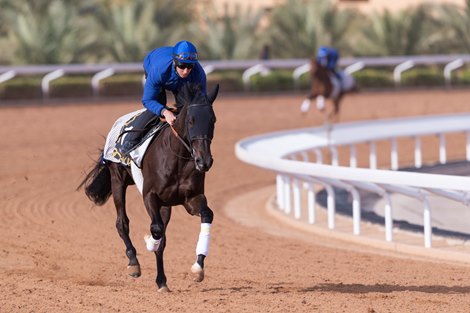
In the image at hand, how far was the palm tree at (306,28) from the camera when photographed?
28.5 m

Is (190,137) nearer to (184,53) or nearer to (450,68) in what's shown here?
(184,53)

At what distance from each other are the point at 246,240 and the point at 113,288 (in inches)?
103

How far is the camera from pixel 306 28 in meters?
28.6

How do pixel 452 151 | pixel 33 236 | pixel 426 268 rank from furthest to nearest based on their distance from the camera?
pixel 452 151, pixel 33 236, pixel 426 268

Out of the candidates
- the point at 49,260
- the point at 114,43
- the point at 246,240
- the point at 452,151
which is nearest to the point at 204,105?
the point at 49,260

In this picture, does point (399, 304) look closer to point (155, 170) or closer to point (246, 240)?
point (155, 170)

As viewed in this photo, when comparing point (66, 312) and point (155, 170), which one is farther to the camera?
point (155, 170)

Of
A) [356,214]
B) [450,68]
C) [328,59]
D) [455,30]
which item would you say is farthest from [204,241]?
[455,30]

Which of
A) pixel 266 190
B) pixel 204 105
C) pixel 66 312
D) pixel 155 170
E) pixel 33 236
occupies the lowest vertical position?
pixel 266 190

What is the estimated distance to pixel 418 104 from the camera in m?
22.8

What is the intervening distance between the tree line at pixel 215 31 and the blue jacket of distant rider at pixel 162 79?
726 inches

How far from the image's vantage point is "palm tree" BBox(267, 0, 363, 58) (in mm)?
28484

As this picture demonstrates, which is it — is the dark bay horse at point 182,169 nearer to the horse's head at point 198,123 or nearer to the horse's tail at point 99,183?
the horse's head at point 198,123

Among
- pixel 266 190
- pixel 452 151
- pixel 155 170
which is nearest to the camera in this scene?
pixel 155 170
